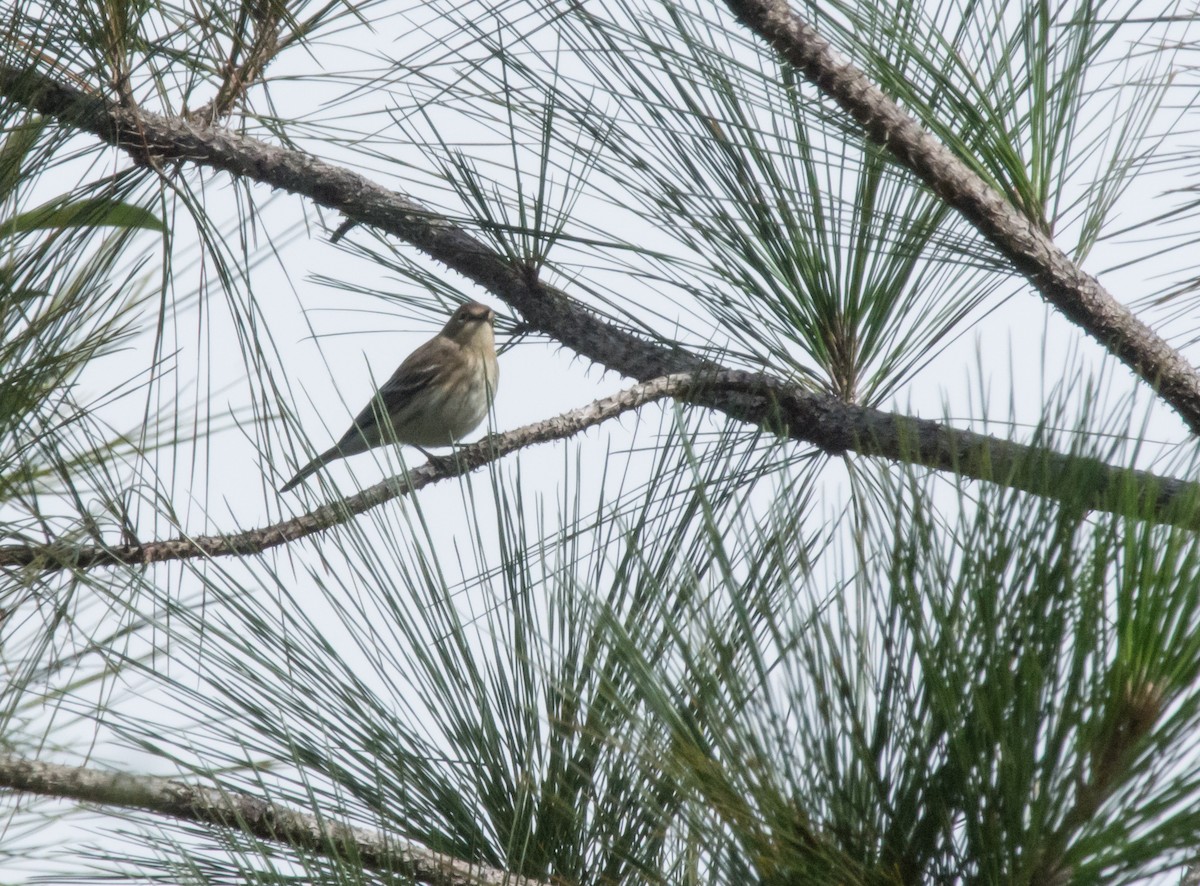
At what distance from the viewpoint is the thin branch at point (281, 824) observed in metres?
1.43

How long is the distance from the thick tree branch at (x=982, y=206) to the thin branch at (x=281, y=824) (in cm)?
115

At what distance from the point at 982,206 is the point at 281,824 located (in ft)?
4.30

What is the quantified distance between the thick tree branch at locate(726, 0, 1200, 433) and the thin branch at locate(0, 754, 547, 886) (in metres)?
1.15

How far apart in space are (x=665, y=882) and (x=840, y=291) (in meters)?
1.40

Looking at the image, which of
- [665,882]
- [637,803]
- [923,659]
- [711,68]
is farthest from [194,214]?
[923,659]

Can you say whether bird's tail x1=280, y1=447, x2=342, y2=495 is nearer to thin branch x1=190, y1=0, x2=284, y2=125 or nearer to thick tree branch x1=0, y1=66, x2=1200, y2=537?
thick tree branch x1=0, y1=66, x2=1200, y2=537

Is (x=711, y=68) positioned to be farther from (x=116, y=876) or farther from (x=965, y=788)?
(x=116, y=876)

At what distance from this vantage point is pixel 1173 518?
3.34 feet

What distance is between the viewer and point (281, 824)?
4.96ft

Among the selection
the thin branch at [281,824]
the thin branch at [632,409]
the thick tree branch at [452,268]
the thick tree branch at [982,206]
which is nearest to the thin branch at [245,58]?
the thick tree branch at [452,268]

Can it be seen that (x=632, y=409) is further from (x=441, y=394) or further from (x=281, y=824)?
(x=441, y=394)

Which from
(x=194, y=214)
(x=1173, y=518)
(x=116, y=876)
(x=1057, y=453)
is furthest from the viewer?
(x=194, y=214)

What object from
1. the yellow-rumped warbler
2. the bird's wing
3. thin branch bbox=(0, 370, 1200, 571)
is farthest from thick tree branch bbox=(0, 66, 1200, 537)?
the bird's wing

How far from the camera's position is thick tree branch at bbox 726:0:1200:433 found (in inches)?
70.9
